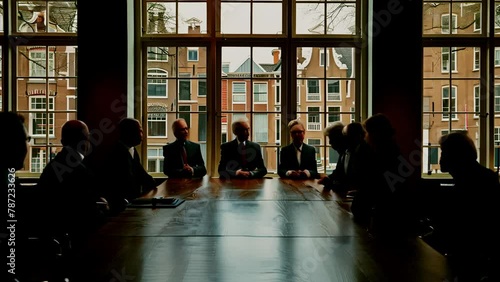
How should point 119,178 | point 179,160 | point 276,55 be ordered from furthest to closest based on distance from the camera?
point 276,55
point 179,160
point 119,178

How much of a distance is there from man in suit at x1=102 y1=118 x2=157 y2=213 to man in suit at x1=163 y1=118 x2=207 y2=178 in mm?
596

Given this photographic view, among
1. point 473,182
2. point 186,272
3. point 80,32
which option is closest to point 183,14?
point 80,32

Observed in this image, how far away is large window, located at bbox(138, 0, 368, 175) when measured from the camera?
6008 millimetres

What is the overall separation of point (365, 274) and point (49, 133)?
17.4 feet

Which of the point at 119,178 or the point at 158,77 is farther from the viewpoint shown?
the point at 158,77

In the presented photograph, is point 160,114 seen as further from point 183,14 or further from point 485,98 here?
point 485,98

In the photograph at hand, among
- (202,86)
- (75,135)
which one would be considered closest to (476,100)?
(202,86)

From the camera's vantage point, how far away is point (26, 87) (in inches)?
237

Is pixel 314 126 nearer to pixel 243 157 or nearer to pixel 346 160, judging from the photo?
pixel 243 157

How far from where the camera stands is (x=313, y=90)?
6027 millimetres

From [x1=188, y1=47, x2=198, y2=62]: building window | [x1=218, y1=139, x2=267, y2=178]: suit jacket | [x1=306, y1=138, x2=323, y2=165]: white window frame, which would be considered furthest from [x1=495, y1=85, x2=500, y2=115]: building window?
[x1=188, y1=47, x2=198, y2=62]: building window

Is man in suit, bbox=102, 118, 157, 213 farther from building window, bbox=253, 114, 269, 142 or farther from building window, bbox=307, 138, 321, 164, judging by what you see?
building window, bbox=307, 138, 321, 164

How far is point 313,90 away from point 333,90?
0.25 metres

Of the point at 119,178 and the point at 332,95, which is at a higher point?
the point at 332,95
